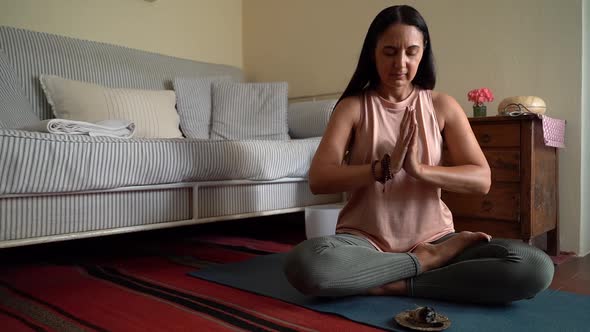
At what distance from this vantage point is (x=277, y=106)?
2.49 meters

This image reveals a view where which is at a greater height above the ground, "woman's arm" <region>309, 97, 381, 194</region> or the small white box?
"woman's arm" <region>309, 97, 381, 194</region>

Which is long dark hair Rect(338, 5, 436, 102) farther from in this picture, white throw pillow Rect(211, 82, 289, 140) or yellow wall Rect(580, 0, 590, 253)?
white throw pillow Rect(211, 82, 289, 140)

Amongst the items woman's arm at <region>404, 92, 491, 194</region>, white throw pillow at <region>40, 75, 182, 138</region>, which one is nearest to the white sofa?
white throw pillow at <region>40, 75, 182, 138</region>

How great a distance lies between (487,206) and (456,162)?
63 cm

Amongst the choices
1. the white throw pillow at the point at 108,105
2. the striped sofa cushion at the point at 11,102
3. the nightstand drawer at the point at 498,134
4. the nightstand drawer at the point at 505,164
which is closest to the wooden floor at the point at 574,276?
the nightstand drawer at the point at 505,164

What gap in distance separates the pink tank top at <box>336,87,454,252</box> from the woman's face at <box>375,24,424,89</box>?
0.30 feet

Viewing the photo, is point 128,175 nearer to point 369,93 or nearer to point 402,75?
point 369,93

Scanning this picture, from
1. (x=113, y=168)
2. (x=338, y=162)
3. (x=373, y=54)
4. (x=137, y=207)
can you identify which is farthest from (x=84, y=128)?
(x=373, y=54)

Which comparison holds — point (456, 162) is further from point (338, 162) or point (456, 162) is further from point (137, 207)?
point (137, 207)

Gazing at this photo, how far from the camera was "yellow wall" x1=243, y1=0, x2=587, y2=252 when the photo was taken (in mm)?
1938

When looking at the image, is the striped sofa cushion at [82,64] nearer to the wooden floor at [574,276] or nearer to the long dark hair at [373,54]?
the long dark hair at [373,54]

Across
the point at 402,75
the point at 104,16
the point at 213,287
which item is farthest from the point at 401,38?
the point at 104,16

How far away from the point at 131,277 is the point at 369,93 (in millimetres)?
928

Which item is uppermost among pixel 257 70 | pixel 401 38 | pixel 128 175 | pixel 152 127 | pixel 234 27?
pixel 234 27
